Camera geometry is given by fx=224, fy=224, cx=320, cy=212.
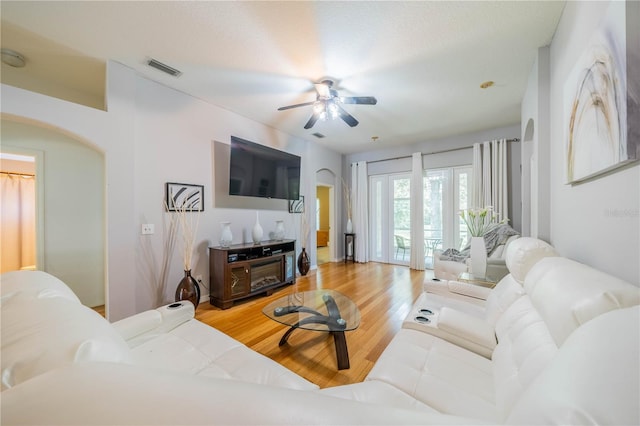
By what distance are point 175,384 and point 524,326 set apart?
4.52ft

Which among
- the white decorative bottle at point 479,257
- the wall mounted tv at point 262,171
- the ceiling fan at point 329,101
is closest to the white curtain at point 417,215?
the white decorative bottle at point 479,257

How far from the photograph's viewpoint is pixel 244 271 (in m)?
3.09

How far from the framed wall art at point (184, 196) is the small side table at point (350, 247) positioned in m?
3.56

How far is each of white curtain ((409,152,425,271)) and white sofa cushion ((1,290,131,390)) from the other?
499 centimetres

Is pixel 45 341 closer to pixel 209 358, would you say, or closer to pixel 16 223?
pixel 209 358

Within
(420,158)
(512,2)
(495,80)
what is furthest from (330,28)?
(420,158)

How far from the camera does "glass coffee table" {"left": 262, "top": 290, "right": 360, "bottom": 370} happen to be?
5.75 feet

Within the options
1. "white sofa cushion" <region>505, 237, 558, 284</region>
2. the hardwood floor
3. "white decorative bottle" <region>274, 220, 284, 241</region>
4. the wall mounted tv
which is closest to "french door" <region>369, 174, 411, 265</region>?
the hardwood floor

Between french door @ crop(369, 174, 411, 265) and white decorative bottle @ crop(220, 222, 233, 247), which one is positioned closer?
white decorative bottle @ crop(220, 222, 233, 247)

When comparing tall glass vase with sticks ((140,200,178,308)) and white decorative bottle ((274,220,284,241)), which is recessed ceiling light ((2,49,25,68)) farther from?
white decorative bottle ((274,220,284,241))

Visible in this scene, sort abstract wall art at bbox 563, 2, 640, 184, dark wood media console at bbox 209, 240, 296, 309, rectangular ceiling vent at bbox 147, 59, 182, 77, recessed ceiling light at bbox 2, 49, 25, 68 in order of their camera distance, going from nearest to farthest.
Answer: abstract wall art at bbox 563, 2, 640, 184
recessed ceiling light at bbox 2, 49, 25, 68
rectangular ceiling vent at bbox 147, 59, 182, 77
dark wood media console at bbox 209, 240, 296, 309

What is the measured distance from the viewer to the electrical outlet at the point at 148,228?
256 cm

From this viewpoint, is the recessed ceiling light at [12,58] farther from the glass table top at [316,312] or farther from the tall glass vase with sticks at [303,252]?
the tall glass vase with sticks at [303,252]

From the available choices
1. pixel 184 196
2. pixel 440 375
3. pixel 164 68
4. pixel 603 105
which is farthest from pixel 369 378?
pixel 164 68
